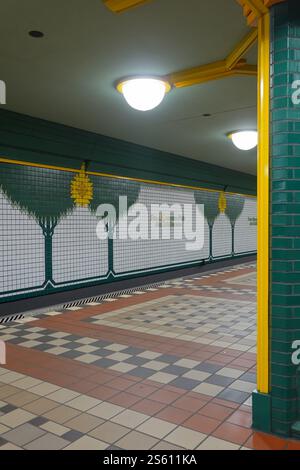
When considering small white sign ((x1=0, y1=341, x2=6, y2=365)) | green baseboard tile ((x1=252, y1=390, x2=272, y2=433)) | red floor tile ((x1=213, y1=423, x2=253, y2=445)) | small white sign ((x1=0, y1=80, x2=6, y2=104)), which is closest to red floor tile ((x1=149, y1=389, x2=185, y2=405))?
red floor tile ((x1=213, y1=423, x2=253, y2=445))

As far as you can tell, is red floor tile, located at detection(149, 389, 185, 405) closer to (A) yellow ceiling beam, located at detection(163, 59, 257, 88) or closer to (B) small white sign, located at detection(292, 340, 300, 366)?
(B) small white sign, located at detection(292, 340, 300, 366)

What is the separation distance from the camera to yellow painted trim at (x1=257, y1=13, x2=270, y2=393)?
2.77 metres

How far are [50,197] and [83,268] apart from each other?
1.39 metres

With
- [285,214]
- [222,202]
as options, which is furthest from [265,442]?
[222,202]

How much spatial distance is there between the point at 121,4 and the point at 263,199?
5.62 ft

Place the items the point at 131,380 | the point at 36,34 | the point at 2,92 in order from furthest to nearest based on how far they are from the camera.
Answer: the point at 2,92
the point at 131,380
the point at 36,34

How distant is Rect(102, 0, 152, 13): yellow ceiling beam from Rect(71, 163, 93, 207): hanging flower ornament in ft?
13.6

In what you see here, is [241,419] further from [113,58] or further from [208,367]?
[113,58]

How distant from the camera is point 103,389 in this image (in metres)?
3.42

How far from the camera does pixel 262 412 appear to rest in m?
2.75

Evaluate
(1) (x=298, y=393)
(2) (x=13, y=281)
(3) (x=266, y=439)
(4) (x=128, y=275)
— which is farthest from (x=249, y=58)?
(4) (x=128, y=275)

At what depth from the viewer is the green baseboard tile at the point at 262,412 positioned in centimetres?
273

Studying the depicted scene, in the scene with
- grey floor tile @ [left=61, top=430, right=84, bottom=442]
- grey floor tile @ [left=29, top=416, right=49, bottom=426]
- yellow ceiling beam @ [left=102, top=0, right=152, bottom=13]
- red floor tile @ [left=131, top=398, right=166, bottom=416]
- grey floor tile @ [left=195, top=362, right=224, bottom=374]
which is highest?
yellow ceiling beam @ [left=102, top=0, right=152, bottom=13]

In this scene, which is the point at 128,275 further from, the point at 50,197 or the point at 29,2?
the point at 29,2
